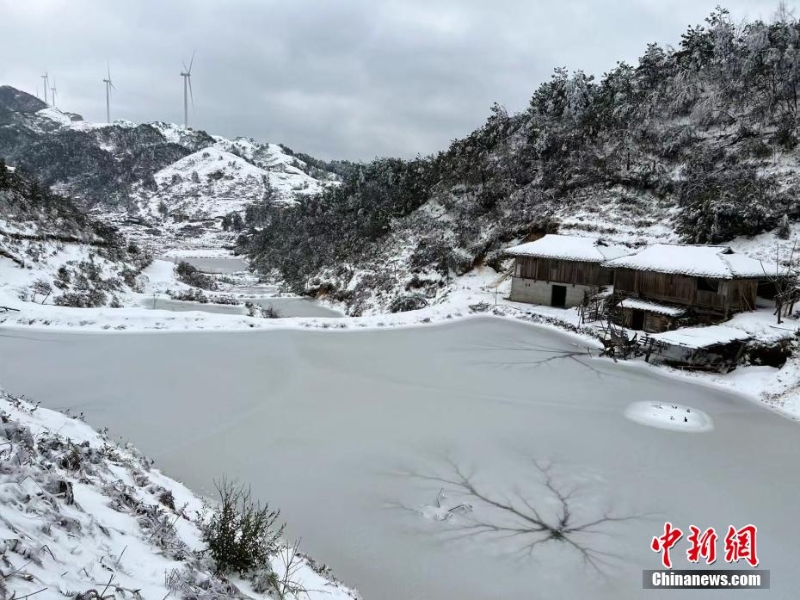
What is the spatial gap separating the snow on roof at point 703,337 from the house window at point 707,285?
3283mm

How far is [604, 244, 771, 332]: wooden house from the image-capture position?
18219 mm

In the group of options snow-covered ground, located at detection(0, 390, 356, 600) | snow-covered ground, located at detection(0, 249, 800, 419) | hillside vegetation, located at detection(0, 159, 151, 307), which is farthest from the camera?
hillside vegetation, located at detection(0, 159, 151, 307)

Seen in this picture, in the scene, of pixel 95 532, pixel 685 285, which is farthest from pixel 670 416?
pixel 95 532

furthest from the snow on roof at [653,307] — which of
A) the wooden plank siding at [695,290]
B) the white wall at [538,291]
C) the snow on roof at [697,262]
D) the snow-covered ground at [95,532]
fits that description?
the snow-covered ground at [95,532]

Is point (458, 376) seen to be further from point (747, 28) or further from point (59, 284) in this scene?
point (747, 28)

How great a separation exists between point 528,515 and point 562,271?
767 inches

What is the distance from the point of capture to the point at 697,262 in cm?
1892

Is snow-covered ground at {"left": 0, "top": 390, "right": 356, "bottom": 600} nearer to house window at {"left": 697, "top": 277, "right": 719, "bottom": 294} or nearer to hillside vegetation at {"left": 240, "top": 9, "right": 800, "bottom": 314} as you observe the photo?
house window at {"left": 697, "top": 277, "right": 719, "bottom": 294}

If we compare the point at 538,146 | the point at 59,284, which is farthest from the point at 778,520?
the point at 538,146

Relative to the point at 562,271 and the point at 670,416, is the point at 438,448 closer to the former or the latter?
the point at 670,416

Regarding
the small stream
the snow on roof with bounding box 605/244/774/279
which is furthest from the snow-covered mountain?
the snow on roof with bounding box 605/244/774/279

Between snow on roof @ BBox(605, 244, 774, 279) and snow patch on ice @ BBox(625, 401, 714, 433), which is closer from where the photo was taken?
snow patch on ice @ BBox(625, 401, 714, 433)

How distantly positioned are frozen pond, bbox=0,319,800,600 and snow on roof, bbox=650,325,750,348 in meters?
1.37

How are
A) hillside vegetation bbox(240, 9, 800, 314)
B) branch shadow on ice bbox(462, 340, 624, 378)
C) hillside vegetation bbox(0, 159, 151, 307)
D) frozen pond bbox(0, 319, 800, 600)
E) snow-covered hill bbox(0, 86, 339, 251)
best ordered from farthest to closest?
1. snow-covered hill bbox(0, 86, 339, 251)
2. hillside vegetation bbox(240, 9, 800, 314)
3. hillside vegetation bbox(0, 159, 151, 307)
4. branch shadow on ice bbox(462, 340, 624, 378)
5. frozen pond bbox(0, 319, 800, 600)
